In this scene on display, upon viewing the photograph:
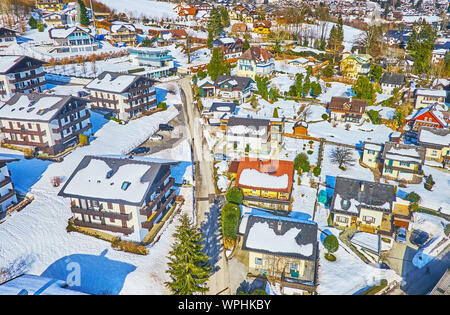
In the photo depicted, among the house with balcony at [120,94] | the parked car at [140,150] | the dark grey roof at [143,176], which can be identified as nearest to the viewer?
the dark grey roof at [143,176]

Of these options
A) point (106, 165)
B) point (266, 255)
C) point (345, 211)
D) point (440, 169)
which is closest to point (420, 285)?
point (345, 211)

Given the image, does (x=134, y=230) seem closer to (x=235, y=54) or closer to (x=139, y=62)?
(x=139, y=62)

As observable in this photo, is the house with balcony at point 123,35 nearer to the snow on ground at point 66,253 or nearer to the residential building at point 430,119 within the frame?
the snow on ground at point 66,253

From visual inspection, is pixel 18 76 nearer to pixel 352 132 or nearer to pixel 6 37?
pixel 6 37

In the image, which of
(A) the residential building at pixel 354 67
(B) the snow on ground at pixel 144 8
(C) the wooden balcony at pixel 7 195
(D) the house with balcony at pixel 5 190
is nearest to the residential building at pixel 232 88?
(A) the residential building at pixel 354 67

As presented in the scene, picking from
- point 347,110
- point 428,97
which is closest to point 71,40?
point 347,110

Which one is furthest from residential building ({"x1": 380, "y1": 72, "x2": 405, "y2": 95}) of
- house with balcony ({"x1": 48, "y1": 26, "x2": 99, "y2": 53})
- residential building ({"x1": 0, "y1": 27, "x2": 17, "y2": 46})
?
residential building ({"x1": 0, "y1": 27, "x2": 17, "y2": 46})

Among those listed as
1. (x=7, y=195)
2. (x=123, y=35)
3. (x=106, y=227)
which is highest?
(x=123, y=35)
